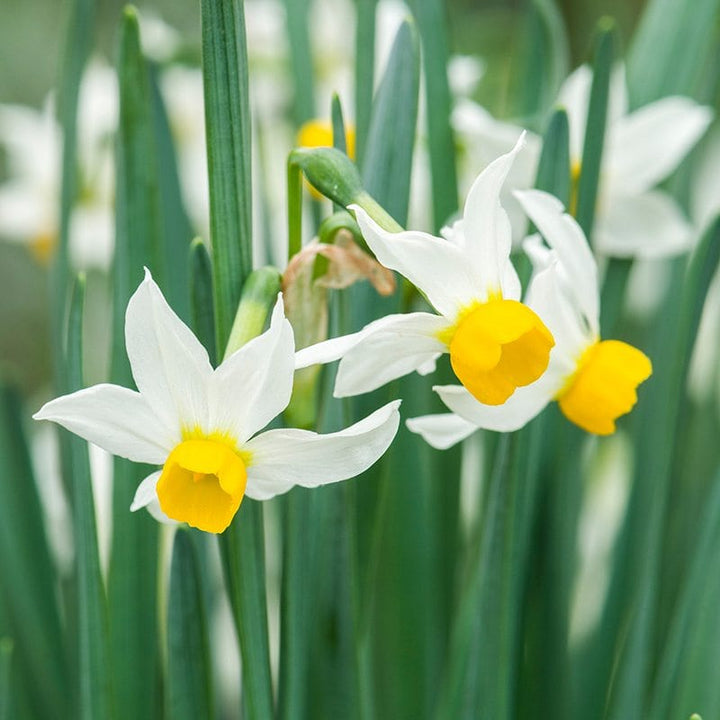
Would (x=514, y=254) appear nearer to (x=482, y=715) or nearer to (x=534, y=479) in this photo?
(x=534, y=479)

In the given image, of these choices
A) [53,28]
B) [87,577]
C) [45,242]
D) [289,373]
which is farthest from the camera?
[53,28]

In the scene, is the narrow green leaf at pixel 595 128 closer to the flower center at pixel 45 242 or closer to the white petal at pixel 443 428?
the white petal at pixel 443 428

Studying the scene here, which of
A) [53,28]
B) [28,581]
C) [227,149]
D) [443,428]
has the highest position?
[53,28]

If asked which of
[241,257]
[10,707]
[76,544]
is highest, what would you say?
[241,257]

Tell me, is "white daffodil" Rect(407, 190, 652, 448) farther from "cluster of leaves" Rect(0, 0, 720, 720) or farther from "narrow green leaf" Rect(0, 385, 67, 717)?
"narrow green leaf" Rect(0, 385, 67, 717)

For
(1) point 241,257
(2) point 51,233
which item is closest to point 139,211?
(1) point 241,257

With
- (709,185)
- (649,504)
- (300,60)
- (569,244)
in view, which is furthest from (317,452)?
(709,185)

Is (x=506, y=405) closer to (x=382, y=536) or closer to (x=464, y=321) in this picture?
(x=464, y=321)

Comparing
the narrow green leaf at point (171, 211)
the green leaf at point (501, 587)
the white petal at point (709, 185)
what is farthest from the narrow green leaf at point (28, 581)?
the white petal at point (709, 185)

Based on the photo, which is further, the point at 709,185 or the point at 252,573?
the point at 709,185
